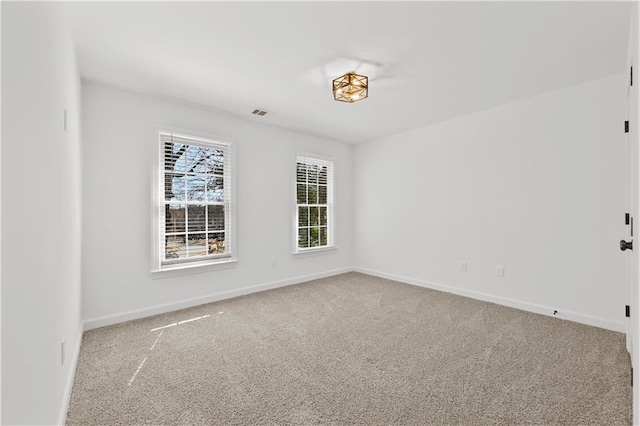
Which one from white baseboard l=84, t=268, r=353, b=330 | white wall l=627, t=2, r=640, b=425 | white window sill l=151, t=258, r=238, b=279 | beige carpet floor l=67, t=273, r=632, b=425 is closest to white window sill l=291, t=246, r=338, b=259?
white baseboard l=84, t=268, r=353, b=330

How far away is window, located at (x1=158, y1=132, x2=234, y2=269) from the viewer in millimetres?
3467

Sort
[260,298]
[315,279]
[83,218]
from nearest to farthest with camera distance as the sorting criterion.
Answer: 1. [83,218]
2. [260,298]
3. [315,279]

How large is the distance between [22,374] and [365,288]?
3.84m

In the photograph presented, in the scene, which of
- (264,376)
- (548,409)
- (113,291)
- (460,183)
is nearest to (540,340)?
(548,409)

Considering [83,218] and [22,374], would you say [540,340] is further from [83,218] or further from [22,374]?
[83,218]

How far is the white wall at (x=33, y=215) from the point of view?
907 mm

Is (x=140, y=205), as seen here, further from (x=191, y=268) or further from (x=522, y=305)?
(x=522, y=305)

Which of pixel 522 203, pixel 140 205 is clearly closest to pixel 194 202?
pixel 140 205

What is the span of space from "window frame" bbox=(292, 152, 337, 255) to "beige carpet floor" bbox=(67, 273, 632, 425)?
1555 mm

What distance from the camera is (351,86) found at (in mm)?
2805

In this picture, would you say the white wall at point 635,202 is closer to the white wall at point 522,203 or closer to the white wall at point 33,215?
the white wall at point 522,203

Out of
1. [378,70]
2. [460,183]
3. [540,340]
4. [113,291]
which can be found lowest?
[540,340]

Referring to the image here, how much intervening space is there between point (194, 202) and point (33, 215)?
2.54 metres

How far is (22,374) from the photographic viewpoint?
100 centimetres
